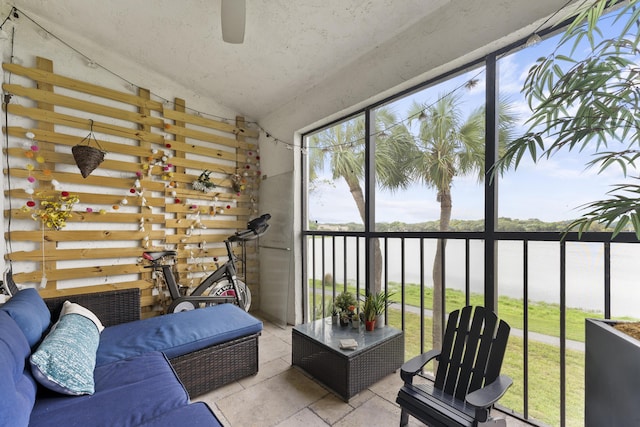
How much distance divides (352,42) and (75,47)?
9.41 feet

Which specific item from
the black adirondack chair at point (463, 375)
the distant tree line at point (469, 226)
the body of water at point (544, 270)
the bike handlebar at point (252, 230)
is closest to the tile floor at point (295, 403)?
the black adirondack chair at point (463, 375)

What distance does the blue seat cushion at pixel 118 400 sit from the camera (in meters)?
1.19

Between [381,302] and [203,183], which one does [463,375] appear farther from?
[203,183]

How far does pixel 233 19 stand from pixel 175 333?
225 cm

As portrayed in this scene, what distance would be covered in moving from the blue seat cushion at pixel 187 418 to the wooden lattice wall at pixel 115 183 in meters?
2.38

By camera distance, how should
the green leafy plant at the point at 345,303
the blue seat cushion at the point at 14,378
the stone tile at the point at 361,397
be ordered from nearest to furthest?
the blue seat cushion at the point at 14,378
the stone tile at the point at 361,397
the green leafy plant at the point at 345,303

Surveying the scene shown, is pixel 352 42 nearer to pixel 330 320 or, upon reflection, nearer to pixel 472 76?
pixel 472 76

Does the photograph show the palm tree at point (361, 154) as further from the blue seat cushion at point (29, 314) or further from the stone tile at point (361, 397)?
the blue seat cushion at point (29, 314)

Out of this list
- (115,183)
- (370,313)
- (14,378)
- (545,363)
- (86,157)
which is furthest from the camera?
(115,183)

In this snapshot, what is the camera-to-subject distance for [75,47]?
2.86 m

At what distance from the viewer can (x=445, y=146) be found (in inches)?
96.4

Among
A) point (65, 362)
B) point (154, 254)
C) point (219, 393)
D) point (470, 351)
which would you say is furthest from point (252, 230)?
point (470, 351)

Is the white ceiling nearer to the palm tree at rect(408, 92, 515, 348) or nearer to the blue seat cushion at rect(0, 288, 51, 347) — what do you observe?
the palm tree at rect(408, 92, 515, 348)

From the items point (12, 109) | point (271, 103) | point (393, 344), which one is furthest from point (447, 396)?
point (12, 109)
